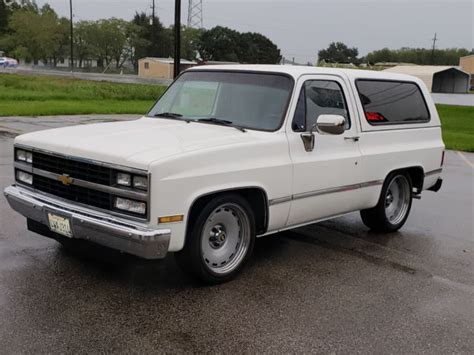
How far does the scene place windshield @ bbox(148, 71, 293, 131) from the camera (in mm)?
5355

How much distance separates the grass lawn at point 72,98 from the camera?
22.9 metres

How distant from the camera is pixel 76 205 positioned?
15.1 feet

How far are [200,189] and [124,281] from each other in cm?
111

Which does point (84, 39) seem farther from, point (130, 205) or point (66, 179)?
point (130, 205)

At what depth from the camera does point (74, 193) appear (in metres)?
4.64

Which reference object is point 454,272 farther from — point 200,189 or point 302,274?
point 200,189

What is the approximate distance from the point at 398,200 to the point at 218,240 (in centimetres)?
302

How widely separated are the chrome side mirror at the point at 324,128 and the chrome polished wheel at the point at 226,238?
38.7 inches

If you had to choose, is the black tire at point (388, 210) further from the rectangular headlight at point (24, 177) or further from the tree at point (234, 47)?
the tree at point (234, 47)

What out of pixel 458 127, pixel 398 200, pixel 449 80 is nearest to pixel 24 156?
pixel 398 200

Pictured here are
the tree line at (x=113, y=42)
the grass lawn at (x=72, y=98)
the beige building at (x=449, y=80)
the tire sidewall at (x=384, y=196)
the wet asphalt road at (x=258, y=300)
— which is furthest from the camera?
the tree line at (x=113, y=42)

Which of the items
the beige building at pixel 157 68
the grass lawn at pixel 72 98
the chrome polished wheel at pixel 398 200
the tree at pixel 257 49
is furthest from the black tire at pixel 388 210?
→ the tree at pixel 257 49

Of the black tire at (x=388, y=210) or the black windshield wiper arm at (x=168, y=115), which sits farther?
the black tire at (x=388, y=210)

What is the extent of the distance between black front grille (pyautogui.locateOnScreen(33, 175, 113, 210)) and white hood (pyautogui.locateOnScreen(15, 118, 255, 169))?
278mm
